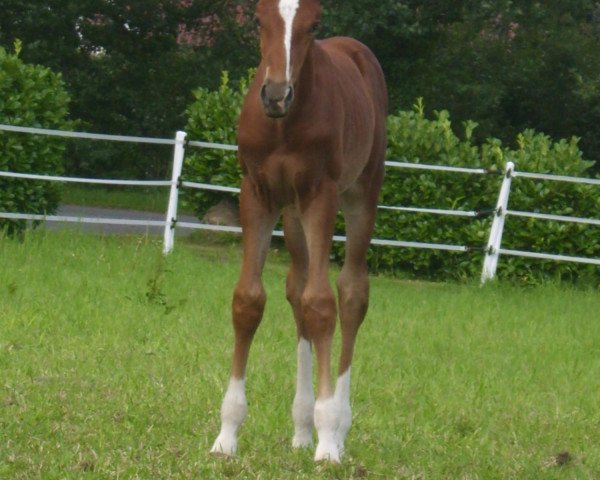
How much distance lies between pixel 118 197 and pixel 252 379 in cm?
2083

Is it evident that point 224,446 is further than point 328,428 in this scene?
Yes

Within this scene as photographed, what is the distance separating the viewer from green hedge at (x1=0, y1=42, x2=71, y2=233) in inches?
556

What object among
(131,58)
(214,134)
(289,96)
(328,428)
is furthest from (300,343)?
(131,58)

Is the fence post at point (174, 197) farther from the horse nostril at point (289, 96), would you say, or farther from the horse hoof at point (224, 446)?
the horse nostril at point (289, 96)

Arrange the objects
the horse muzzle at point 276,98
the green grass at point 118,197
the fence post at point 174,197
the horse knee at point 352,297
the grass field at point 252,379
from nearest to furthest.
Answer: the horse muzzle at point 276,98 < the grass field at point 252,379 < the horse knee at point 352,297 < the fence post at point 174,197 < the green grass at point 118,197

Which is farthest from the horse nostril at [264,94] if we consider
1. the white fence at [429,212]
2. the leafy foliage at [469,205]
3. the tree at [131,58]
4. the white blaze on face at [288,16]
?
the tree at [131,58]

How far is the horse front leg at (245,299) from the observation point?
5648 mm

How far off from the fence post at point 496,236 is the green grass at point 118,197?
37.5ft

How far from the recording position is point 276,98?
514cm

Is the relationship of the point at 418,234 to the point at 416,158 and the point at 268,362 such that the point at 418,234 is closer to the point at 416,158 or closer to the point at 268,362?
the point at 416,158

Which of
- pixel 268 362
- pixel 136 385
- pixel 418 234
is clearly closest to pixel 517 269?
pixel 418 234

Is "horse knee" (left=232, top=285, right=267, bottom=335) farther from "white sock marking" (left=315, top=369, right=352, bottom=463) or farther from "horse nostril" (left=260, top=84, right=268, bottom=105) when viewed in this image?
"horse nostril" (left=260, top=84, right=268, bottom=105)

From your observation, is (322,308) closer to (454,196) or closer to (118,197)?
(454,196)

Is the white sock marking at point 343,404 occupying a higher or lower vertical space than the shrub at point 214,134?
higher
